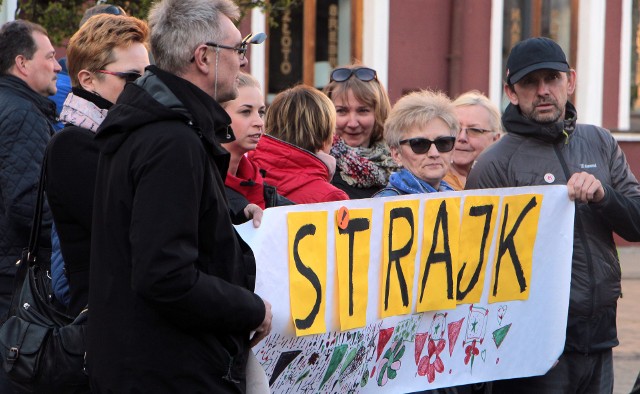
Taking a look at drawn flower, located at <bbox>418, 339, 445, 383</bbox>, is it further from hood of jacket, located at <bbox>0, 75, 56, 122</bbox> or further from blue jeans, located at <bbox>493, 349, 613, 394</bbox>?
hood of jacket, located at <bbox>0, 75, 56, 122</bbox>

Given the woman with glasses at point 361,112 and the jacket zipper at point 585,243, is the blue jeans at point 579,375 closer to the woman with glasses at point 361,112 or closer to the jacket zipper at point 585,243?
the jacket zipper at point 585,243

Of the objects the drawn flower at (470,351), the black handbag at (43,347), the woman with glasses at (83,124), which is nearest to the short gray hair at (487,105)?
the drawn flower at (470,351)

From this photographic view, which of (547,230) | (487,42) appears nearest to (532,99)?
(547,230)

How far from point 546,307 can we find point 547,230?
29 centimetres

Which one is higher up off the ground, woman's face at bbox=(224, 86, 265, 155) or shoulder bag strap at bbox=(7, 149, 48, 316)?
woman's face at bbox=(224, 86, 265, 155)

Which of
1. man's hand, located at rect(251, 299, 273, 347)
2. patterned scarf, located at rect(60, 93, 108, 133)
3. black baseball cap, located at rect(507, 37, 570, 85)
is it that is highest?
black baseball cap, located at rect(507, 37, 570, 85)

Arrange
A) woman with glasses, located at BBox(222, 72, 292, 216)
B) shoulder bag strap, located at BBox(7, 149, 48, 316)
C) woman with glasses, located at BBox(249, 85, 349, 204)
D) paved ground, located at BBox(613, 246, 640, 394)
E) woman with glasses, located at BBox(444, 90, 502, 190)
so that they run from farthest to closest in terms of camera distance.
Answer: paved ground, located at BBox(613, 246, 640, 394) < woman with glasses, located at BBox(444, 90, 502, 190) < woman with glasses, located at BBox(249, 85, 349, 204) < woman with glasses, located at BBox(222, 72, 292, 216) < shoulder bag strap, located at BBox(7, 149, 48, 316)

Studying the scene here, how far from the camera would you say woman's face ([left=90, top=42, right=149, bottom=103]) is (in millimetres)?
3713

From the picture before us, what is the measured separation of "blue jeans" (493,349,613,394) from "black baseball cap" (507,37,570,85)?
Result: 3.48 ft

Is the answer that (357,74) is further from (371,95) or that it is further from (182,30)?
(182,30)

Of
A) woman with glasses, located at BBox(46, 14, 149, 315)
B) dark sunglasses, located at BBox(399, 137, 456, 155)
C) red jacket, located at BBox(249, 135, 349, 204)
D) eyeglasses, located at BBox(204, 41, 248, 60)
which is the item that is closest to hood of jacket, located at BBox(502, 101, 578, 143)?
dark sunglasses, located at BBox(399, 137, 456, 155)

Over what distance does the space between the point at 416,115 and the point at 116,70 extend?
1243 mm

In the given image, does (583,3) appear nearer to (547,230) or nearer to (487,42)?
(487,42)

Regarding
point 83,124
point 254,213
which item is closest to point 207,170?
point 254,213
